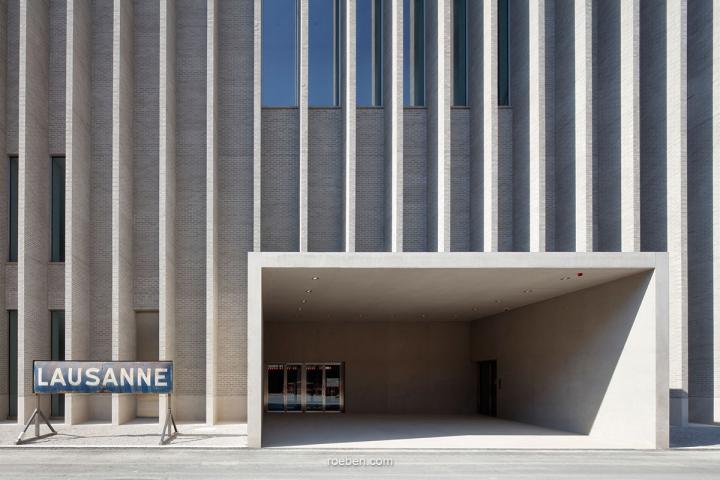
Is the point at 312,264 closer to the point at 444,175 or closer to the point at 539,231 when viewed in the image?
the point at 444,175

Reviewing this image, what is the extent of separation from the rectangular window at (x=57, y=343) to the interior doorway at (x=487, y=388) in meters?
15.6

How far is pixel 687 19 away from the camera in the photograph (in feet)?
79.0

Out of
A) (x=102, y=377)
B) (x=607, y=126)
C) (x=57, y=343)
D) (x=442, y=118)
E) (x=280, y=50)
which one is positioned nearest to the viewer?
(x=102, y=377)

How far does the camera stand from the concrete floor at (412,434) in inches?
663

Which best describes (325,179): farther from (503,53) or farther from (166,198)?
(503,53)

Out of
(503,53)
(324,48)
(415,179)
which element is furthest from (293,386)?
(503,53)

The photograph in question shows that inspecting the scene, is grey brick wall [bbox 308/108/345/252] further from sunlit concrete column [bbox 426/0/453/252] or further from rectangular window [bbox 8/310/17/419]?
rectangular window [bbox 8/310/17/419]

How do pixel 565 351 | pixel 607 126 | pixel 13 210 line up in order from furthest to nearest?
1. pixel 607 126
2. pixel 13 210
3. pixel 565 351

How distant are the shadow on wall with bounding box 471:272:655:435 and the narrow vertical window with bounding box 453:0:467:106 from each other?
8.10m

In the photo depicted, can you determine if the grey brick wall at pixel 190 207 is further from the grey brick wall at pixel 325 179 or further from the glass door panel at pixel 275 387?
the glass door panel at pixel 275 387

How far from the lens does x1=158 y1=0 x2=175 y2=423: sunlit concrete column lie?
21.2 meters

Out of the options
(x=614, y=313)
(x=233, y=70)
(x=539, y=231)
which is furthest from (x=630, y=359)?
(x=233, y=70)

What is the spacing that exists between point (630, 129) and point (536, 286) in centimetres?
710

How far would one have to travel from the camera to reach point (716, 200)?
22625mm
